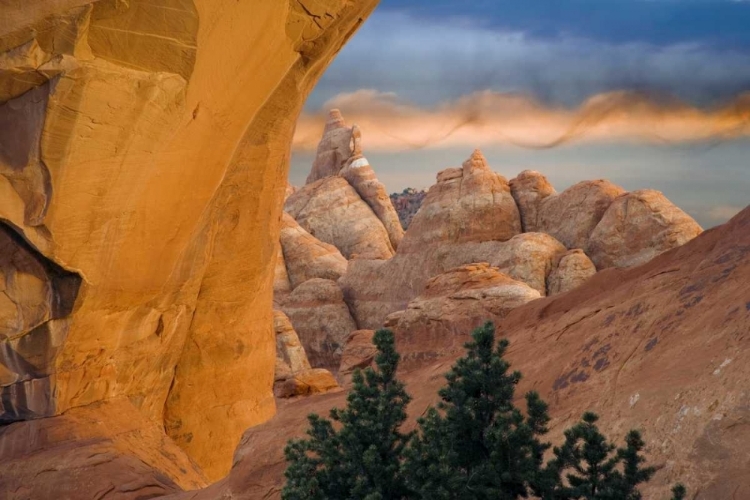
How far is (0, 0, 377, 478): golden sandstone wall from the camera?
12867mm

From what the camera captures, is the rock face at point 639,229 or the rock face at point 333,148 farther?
the rock face at point 333,148

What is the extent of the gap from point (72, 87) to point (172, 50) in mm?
1590

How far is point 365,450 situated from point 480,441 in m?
1.36

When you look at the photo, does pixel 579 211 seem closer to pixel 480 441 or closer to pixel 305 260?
pixel 305 260

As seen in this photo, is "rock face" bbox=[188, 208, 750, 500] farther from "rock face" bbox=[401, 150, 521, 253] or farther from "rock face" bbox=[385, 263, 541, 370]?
"rock face" bbox=[401, 150, 521, 253]

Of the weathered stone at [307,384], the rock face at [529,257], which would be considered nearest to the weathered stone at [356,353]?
the weathered stone at [307,384]

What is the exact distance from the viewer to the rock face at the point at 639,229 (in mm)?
35344

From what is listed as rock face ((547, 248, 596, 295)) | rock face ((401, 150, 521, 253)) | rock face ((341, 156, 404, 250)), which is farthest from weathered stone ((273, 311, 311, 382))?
rock face ((341, 156, 404, 250))

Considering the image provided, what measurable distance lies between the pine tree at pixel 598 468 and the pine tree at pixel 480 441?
27 centimetres

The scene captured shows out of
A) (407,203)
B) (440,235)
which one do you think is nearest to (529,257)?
(440,235)

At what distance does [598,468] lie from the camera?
25.5 ft

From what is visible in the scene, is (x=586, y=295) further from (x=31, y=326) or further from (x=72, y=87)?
(x=31, y=326)

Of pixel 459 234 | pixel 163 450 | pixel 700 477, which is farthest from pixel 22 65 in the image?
pixel 459 234

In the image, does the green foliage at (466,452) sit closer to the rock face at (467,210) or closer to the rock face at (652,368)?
the rock face at (652,368)
